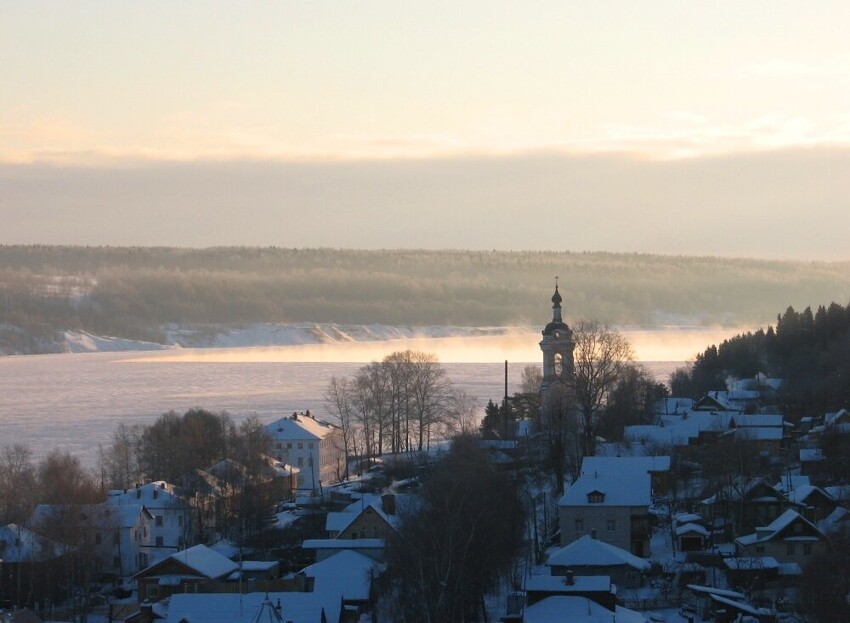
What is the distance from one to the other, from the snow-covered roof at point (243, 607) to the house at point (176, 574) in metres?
3.86

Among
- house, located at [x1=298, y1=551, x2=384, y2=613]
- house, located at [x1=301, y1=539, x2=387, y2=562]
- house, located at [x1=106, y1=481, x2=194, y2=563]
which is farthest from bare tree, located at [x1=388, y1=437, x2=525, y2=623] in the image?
house, located at [x1=106, y1=481, x2=194, y2=563]

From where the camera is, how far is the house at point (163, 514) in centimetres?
4244

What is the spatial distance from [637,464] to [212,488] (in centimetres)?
1162

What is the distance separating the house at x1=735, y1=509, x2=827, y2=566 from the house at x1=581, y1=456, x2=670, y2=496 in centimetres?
483

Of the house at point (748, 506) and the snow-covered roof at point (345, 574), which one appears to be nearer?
the snow-covered roof at point (345, 574)

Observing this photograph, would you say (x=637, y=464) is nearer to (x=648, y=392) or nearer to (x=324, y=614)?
(x=324, y=614)

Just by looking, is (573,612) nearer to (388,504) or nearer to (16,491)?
(388,504)

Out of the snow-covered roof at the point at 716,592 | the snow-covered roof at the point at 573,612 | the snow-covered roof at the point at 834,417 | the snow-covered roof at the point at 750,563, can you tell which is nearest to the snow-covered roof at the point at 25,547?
the snow-covered roof at the point at 573,612

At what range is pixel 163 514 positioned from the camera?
4316 cm

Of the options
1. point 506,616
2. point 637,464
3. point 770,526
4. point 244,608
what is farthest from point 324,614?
point 637,464

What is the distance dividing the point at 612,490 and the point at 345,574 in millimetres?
7603

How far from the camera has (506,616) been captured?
30094 mm

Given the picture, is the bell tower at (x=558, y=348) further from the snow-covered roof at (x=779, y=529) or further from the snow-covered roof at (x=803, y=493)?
the snow-covered roof at (x=779, y=529)

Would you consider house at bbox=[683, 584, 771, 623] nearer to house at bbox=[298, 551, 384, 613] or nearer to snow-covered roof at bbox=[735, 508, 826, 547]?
snow-covered roof at bbox=[735, 508, 826, 547]
